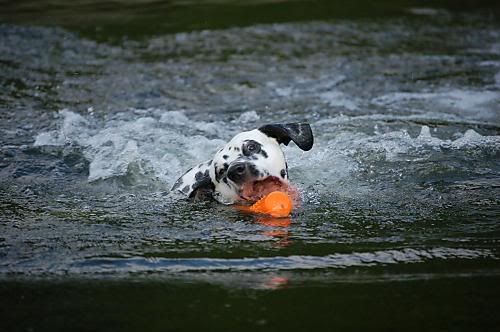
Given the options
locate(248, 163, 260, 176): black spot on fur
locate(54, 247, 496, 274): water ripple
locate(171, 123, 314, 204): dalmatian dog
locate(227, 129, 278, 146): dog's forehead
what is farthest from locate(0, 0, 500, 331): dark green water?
locate(227, 129, 278, 146): dog's forehead

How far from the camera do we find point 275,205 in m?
5.24

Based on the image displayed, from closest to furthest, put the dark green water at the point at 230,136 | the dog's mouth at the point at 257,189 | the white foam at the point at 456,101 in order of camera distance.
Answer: the dark green water at the point at 230,136, the dog's mouth at the point at 257,189, the white foam at the point at 456,101

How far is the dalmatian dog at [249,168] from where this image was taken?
548cm

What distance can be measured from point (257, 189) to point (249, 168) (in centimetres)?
17

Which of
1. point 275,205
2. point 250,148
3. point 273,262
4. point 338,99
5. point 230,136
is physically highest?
point 338,99

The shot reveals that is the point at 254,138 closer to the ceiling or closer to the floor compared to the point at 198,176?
closer to the ceiling

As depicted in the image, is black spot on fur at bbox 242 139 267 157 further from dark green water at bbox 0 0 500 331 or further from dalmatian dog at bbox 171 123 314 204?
dark green water at bbox 0 0 500 331

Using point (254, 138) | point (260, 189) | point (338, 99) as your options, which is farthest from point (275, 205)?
point (338, 99)

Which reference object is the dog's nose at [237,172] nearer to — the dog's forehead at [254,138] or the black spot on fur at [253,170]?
the black spot on fur at [253,170]

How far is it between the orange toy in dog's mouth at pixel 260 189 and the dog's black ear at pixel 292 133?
353 mm

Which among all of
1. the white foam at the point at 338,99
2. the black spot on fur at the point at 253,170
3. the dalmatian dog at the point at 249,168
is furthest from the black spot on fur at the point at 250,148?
the white foam at the point at 338,99

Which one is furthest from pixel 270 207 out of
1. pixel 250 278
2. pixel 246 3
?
pixel 246 3

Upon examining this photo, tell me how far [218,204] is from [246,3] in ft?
25.2

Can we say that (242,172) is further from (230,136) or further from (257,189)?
(230,136)
